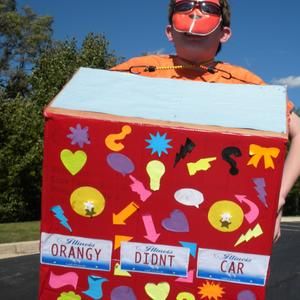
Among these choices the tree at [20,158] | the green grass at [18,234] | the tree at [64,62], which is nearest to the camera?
the green grass at [18,234]

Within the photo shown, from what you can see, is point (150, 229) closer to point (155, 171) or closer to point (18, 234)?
point (155, 171)

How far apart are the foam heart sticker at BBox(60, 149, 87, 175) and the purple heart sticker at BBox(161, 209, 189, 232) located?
0.30m

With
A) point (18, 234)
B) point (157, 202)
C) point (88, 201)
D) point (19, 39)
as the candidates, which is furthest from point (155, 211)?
point (19, 39)

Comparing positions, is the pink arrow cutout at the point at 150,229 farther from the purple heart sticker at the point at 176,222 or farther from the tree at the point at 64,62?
the tree at the point at 64,62

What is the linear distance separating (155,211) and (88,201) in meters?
0.20

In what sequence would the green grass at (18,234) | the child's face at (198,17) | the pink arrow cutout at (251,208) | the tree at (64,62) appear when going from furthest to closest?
the tree at (64,62) → the green grass at (18,234) → the child's face at (198,17) → the pink arrow cutout at (251,208)

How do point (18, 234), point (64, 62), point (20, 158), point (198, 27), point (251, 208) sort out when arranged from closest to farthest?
point (251, 208) < point (198, 27) < point (18, 234) < point (20, 158) < point (64, 62)

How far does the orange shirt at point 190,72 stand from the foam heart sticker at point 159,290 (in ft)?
2.57

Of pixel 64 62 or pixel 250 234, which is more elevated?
pixel 250 234

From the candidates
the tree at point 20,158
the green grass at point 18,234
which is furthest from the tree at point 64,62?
the green grass at point 18,234

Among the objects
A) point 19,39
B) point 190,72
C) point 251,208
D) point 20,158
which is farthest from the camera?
point 19,39

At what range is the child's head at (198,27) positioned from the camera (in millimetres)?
2006

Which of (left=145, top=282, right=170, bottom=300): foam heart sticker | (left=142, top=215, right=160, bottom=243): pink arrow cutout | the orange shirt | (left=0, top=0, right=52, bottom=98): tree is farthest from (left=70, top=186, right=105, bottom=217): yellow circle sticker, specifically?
(left=0, top=0, right=52, bottom=98): tree

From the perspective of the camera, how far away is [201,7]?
2021 millimetres
